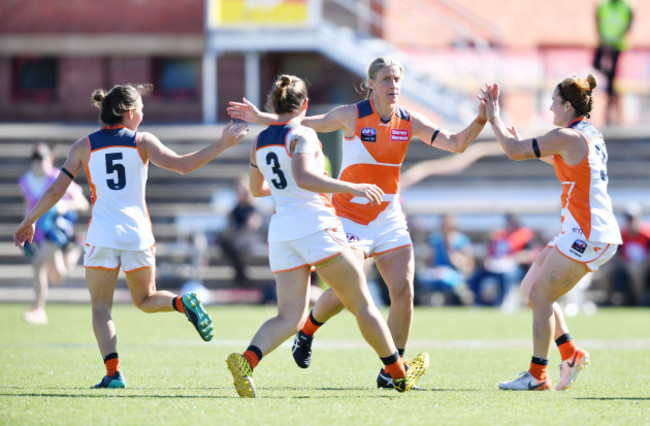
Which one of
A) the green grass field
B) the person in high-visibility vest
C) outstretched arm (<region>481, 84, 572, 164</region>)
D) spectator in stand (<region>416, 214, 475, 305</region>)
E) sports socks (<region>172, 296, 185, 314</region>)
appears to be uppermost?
the person in high-visibility vest

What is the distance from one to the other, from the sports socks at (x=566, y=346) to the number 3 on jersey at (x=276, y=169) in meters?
2.39

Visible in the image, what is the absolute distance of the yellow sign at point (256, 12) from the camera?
945 inches

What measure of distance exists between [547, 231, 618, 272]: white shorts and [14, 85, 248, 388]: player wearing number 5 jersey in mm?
2359

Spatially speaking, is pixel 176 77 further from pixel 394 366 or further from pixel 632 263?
pixel 394 366

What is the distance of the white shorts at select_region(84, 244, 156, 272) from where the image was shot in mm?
7102

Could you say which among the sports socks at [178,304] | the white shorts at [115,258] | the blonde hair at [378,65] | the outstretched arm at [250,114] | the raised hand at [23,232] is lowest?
the sports socks at [178,304]

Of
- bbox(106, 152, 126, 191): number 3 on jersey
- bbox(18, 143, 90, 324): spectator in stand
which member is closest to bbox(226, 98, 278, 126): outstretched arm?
bbox(106, 152, 126, 191): number 3 on jersey

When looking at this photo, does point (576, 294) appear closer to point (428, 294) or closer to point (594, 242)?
point (428, 294)

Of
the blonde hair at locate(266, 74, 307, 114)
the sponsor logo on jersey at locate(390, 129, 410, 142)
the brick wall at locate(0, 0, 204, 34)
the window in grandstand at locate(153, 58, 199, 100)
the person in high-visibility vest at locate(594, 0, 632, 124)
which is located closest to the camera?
the blonde hair at locate(266, 74, 307, 114)

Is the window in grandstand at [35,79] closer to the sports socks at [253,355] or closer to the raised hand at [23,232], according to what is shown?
the raised hand at [23,232]

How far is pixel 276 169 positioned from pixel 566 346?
8.22 feet

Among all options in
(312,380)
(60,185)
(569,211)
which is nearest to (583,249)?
(569,211)

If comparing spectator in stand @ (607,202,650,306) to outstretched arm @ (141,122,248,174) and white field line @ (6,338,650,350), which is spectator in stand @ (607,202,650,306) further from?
outstretched arm @ (141,122,248,174)

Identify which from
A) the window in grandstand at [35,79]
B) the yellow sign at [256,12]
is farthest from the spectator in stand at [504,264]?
the window in grandstand at [35,79]
